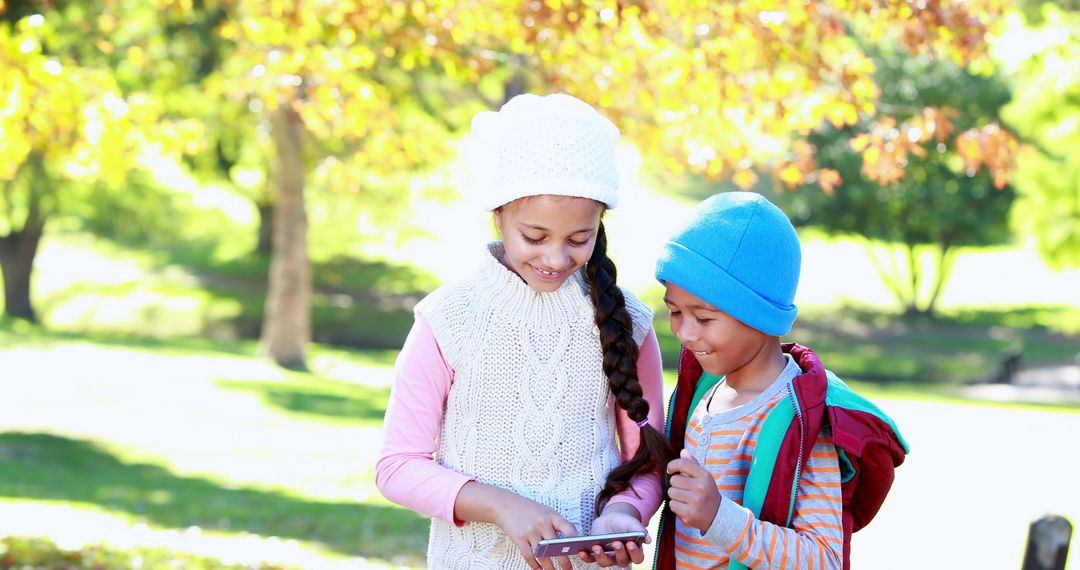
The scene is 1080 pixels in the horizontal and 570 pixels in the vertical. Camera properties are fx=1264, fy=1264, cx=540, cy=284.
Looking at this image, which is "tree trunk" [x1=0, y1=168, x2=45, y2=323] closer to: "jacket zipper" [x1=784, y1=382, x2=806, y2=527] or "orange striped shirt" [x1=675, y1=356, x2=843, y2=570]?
"orange striped shirt" [x1=675, y1=356, x2=843, y2=570]

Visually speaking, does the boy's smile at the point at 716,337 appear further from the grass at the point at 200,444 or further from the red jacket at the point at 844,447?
the grass at the point at 200,444

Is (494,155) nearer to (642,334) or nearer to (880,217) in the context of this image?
(642,334)

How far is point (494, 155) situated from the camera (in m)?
2.81

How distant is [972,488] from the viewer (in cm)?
1298

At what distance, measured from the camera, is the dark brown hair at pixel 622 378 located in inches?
111

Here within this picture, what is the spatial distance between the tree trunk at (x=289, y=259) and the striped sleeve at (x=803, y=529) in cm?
1971

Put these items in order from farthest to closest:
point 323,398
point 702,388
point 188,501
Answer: point 323,398
point 188,501
point 702,388

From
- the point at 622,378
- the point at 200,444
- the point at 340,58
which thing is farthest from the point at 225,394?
the point at 622,378

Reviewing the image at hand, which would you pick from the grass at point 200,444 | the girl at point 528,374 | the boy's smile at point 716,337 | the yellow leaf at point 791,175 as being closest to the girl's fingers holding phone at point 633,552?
the girl at point 528,374

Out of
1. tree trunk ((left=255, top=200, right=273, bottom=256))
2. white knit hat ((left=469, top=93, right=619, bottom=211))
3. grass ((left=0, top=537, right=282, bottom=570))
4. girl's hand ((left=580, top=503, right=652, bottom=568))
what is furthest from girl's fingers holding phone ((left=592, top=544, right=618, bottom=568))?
tree trunk ((left=255, top=200, right=273, bottom=256))

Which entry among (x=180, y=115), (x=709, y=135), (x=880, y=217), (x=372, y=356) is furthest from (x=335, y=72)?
(x=880, y=217)

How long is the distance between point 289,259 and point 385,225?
3752 mm

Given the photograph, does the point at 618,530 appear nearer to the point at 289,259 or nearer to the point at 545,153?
the point at 545,153

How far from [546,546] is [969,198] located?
1198 inches
